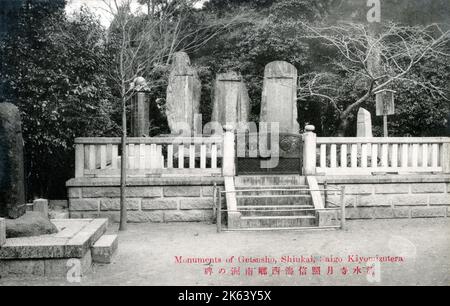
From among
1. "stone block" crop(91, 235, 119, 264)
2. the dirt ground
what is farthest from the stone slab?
the dirt ground

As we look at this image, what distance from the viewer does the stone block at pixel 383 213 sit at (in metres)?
9.68

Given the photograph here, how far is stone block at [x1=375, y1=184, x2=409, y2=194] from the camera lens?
969cm

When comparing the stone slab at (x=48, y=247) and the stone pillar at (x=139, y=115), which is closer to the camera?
the stone slab at (x=48, y=247)

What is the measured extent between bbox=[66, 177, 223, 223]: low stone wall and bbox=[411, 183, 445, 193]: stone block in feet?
15.0

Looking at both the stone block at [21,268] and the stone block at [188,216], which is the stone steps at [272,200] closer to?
the stone block at [188,216]

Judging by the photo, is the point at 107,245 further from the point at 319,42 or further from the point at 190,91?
the point at 319,42

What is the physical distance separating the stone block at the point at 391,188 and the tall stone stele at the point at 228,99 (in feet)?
18.1

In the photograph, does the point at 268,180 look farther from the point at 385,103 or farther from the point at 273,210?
the point at 385,103

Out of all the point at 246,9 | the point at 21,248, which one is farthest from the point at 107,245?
the point at 246,9

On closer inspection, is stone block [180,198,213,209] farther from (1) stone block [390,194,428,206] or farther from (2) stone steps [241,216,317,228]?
(1) stone block [390,194,428,206]

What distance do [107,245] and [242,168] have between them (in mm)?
4676

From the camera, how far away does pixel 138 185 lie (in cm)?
925

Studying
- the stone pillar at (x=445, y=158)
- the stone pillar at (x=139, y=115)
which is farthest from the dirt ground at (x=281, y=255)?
the stone pillar at (x=139, y=115)

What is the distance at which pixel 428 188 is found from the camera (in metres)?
9.82
